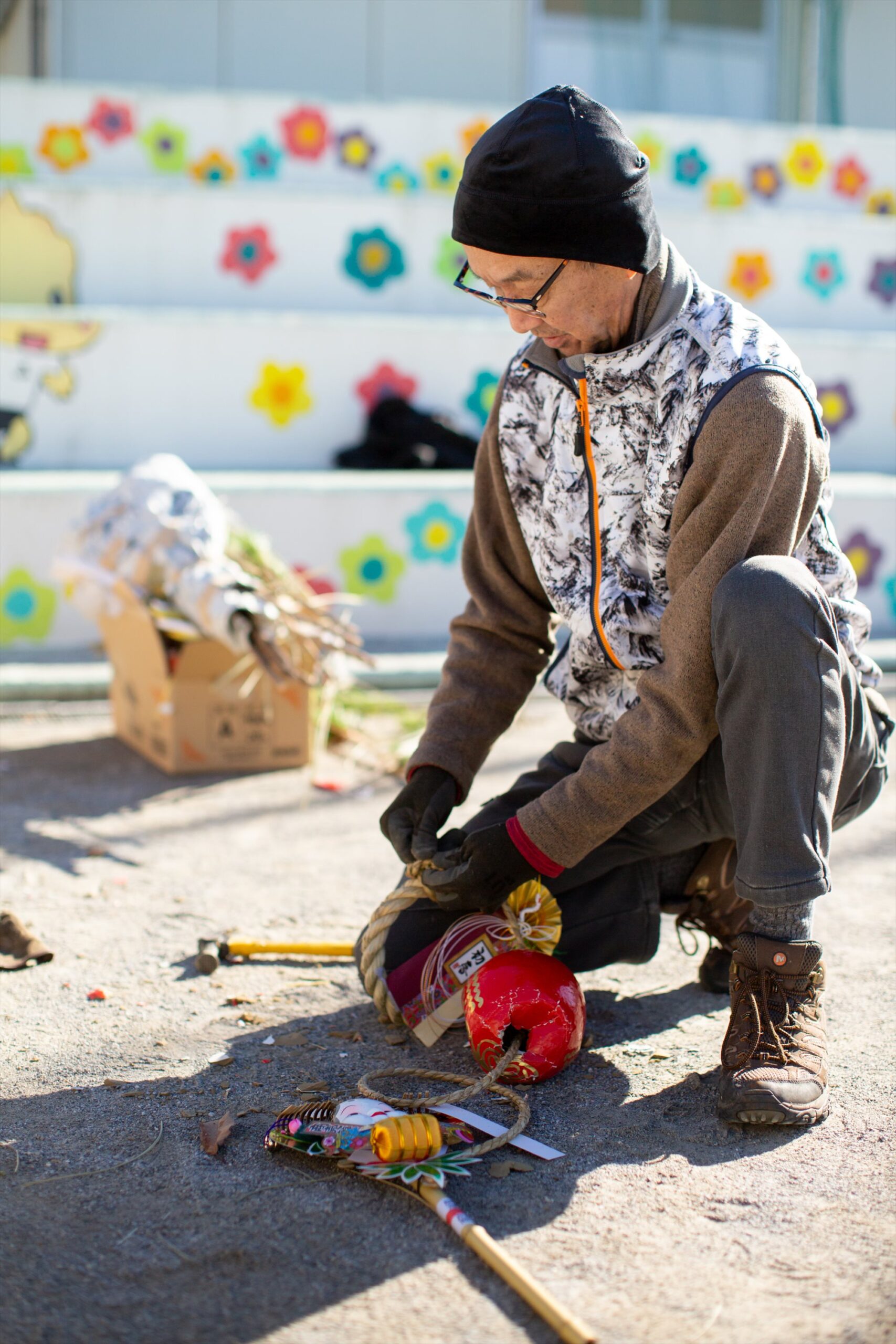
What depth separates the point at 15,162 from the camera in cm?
558

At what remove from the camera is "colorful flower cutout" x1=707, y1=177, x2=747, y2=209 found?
6.16 metres

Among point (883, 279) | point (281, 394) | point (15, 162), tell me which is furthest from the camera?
point (883, 279)

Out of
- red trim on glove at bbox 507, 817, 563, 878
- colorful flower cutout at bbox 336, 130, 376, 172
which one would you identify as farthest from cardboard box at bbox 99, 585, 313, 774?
colorful flower cutout at bbox 336, 130, 376, 172

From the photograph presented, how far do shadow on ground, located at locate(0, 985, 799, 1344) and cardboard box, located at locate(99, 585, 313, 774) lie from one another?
1.31 meters

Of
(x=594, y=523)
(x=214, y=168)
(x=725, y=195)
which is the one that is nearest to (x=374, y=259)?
(x=214, y=168)

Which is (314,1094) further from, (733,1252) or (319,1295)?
(733,1252)

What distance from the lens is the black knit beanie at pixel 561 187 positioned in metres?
1.43

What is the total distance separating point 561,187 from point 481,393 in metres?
3.53

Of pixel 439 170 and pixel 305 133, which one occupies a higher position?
pixel 305 133

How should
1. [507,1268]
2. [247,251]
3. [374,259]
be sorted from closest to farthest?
1. [507,1268]
2. [247,251]
3. [374,259]

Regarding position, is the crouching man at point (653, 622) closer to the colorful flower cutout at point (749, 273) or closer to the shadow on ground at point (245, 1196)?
the shadow on ground at point (245, 1196)

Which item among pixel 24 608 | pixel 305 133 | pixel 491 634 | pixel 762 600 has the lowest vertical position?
pixel 24 608

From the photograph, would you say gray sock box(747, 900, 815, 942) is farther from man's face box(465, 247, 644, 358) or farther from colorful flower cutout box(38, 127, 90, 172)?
colorful flower cutout box(38, 127, 90, 172)

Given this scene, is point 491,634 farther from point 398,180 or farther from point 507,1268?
point 398,180
